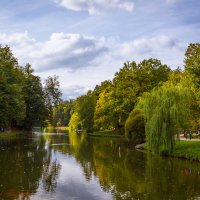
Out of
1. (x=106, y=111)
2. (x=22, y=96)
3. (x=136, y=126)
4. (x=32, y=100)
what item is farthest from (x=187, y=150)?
(x=32, y=100)

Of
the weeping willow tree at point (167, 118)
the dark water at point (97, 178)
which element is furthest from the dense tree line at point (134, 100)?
the dark water at point (97, 178)

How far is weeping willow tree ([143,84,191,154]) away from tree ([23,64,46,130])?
2140 inches

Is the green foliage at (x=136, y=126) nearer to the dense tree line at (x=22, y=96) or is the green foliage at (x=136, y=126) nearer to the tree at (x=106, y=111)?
the dense tree line at (x=22, y=96)

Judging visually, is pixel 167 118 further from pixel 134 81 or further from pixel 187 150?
pixel 134 81

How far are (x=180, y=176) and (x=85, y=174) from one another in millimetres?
7865

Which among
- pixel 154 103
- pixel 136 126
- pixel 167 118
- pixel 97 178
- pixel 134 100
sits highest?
pixel 134 100

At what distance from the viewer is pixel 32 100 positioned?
311ft

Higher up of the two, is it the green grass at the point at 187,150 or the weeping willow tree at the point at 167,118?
the weeping willow tree at the point at 167,118

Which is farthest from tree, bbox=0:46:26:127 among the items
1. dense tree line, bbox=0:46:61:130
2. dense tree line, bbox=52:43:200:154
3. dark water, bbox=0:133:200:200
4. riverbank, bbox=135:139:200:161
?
riverbank, bbox=135:139:200:161

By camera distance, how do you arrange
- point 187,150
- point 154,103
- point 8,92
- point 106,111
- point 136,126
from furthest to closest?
point 106,111 → point 8,92 → point 136,126 → point 154,103 → point 187,150

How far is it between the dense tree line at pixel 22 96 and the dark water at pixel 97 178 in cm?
3025

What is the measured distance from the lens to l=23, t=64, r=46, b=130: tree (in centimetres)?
9431

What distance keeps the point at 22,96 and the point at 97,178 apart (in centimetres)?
5342

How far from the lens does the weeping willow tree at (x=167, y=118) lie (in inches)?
1677
